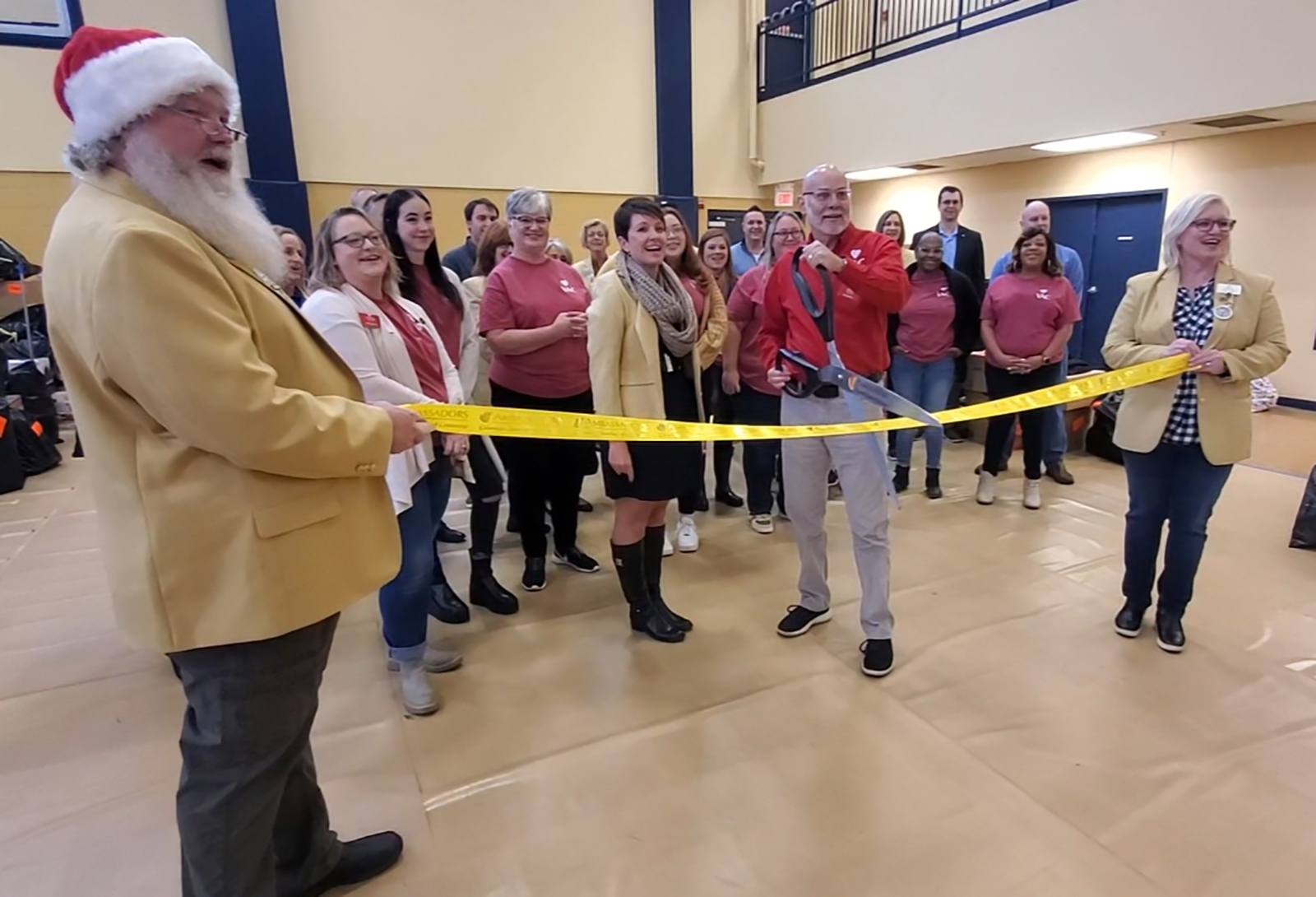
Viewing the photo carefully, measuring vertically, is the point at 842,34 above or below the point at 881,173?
above

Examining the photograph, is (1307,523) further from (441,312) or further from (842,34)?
(842,34)

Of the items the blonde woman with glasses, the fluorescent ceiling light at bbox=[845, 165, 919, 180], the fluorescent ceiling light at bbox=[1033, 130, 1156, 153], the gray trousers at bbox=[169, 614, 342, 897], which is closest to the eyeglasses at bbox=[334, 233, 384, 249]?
the blonde woman with glasses

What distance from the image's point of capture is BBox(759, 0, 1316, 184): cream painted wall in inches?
208

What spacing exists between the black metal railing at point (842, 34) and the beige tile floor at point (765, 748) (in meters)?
7.00

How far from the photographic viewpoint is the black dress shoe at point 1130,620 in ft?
9.19

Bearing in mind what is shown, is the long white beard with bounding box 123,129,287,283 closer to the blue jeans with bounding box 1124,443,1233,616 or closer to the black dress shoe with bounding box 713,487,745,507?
the blue jeans with bounding box 1124,443,1233,616

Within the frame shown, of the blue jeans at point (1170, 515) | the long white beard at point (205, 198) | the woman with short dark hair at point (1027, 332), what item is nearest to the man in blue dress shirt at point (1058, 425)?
the woman with short dark hair at point (1027, 332)

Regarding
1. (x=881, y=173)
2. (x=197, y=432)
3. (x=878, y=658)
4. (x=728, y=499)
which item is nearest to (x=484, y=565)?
(x=878, y=658)

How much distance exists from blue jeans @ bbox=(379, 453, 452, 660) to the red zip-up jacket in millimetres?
1239

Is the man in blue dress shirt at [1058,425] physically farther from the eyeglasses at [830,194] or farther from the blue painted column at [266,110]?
the blue painted column at [266,110]

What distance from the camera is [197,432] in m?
1.09

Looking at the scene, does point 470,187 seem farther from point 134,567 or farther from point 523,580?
point 134,567

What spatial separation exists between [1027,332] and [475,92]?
7.22 meters

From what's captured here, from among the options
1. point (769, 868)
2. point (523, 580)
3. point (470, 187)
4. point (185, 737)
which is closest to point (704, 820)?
point (769, 868)
